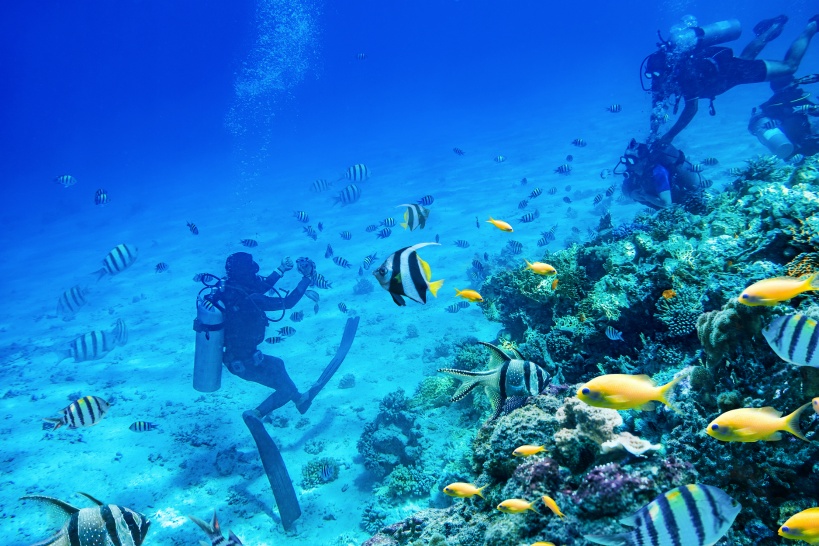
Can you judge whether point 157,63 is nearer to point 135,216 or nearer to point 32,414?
point 135,216

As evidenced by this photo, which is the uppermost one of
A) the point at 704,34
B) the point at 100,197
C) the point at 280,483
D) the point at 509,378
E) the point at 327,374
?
the point at 704,34

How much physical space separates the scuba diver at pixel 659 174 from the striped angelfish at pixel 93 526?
10350 mm

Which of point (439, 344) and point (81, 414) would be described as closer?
point (81, 414)

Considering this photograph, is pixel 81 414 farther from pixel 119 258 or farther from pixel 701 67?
pixel 701 67

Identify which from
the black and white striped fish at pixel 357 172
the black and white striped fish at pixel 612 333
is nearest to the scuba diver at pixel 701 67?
the black and white striped fish at pixel 357 172

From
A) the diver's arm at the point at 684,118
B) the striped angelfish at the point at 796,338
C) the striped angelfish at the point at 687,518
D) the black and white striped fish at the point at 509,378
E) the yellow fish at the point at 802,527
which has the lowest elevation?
the yellow fish at the point at 802,527

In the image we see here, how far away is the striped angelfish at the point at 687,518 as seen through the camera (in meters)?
1.69

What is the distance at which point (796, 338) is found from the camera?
2.02m

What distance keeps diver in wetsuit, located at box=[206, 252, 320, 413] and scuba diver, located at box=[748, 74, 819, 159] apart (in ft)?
43.5

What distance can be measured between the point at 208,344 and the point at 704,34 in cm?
1602

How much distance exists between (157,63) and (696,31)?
145307 mm

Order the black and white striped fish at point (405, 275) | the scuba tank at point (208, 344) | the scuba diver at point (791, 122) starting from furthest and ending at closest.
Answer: the scuba diver at point (791, 122)
the scuba tank at point (208, 344)
the black and white striped fish at point (405, 275)

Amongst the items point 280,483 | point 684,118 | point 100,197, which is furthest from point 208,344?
point 684,118

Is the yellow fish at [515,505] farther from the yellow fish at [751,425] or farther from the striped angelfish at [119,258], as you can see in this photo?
the striped angelfish at [119,258]
